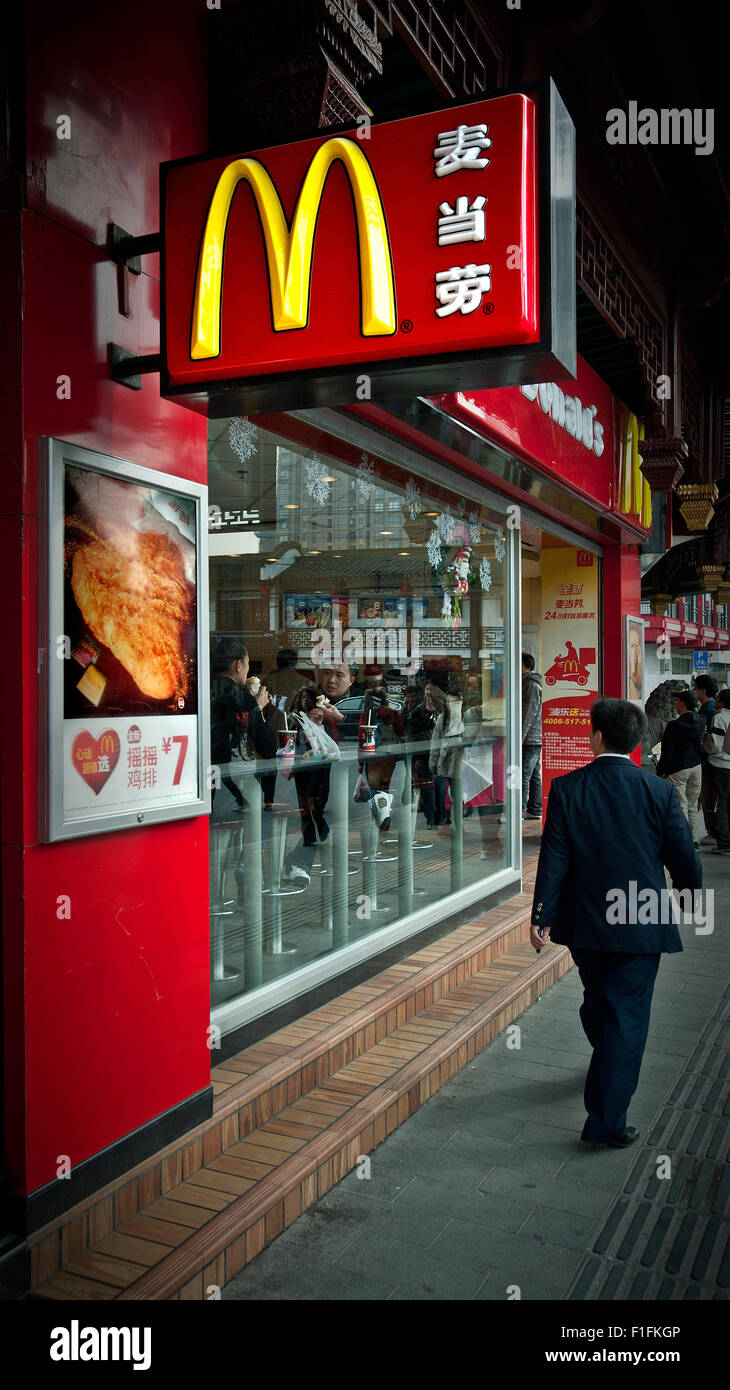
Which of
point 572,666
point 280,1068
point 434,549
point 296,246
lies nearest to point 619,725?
point 280,1068

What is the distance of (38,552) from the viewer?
2.55 metres

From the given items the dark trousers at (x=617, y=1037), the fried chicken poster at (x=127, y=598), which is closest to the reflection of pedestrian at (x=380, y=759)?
the dark trousers at (x=617, y=1037)

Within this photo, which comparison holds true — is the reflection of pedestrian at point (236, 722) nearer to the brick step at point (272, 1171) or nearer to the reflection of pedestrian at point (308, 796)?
the reflection of pedestrian at point (308, 796)

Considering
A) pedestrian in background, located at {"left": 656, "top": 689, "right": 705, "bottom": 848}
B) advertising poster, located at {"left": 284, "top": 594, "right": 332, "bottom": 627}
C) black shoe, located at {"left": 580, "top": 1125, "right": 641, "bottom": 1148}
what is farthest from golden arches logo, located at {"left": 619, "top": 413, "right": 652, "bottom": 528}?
black shoe, located at {"left": 580, "top": 1125, "right": 641, "bottom": 1148}

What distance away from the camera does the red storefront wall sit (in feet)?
8.26

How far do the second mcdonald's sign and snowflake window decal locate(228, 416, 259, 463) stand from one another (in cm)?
119

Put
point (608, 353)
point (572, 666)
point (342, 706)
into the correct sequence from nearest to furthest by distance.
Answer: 1. point (342, 706)
2. point (608, 353)
3. point (572, 666)

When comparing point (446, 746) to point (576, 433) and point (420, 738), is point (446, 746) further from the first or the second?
point (576, 433)

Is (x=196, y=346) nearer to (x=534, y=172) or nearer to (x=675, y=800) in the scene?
(x=534, y=172)

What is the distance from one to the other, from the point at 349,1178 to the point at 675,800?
5.78ft

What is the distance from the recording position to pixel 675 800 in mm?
3619

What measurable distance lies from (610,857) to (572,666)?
5.75m

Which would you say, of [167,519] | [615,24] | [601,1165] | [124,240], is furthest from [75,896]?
[615,24]

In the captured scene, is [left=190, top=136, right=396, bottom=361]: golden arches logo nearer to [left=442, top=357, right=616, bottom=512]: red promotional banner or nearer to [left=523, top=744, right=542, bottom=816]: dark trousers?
[left=442, top=357, right=616, bottom=512]: red promotional banner
